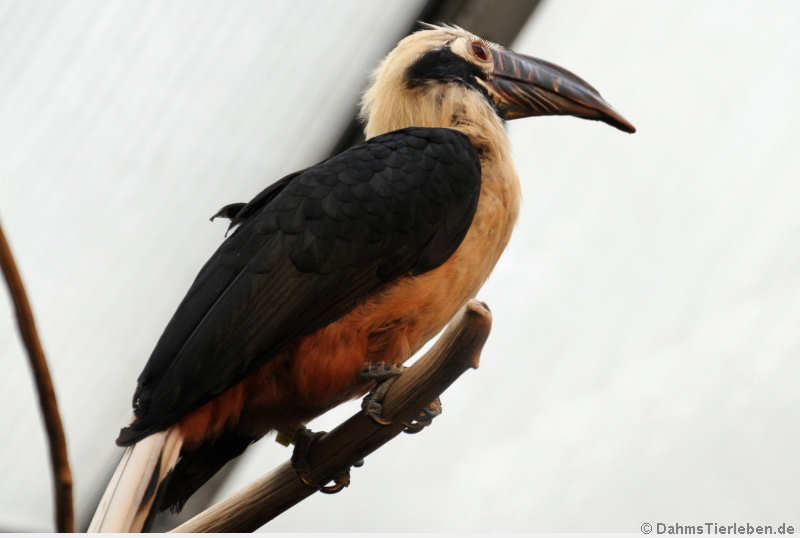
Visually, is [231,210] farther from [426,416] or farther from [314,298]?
[426,416]

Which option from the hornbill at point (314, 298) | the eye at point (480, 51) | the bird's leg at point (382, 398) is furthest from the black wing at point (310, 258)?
the eye at point (480, 51)

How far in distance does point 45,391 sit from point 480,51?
1.17 metres

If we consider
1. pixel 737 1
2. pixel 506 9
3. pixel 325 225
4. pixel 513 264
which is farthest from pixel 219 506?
pixel 737 1

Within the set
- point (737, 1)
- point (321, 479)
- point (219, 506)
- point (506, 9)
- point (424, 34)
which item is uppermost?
point (737, 1)

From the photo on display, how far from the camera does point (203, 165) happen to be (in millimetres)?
2145

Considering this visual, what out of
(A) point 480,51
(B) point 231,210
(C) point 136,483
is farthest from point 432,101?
(C) point 136,483

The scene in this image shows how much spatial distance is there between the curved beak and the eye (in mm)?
19

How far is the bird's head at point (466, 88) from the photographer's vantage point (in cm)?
173

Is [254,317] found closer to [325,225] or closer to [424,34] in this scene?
[325,225]

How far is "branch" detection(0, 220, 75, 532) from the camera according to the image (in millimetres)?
957

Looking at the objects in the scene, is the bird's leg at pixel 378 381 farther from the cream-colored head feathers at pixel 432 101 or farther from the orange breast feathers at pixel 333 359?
the cream-colored head feathers at pixel 432 101

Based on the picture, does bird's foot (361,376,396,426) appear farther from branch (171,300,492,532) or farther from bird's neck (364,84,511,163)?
bird's neck (364,84,511,163)

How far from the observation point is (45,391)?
3.28 ft

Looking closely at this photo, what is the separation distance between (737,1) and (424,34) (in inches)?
28.5
